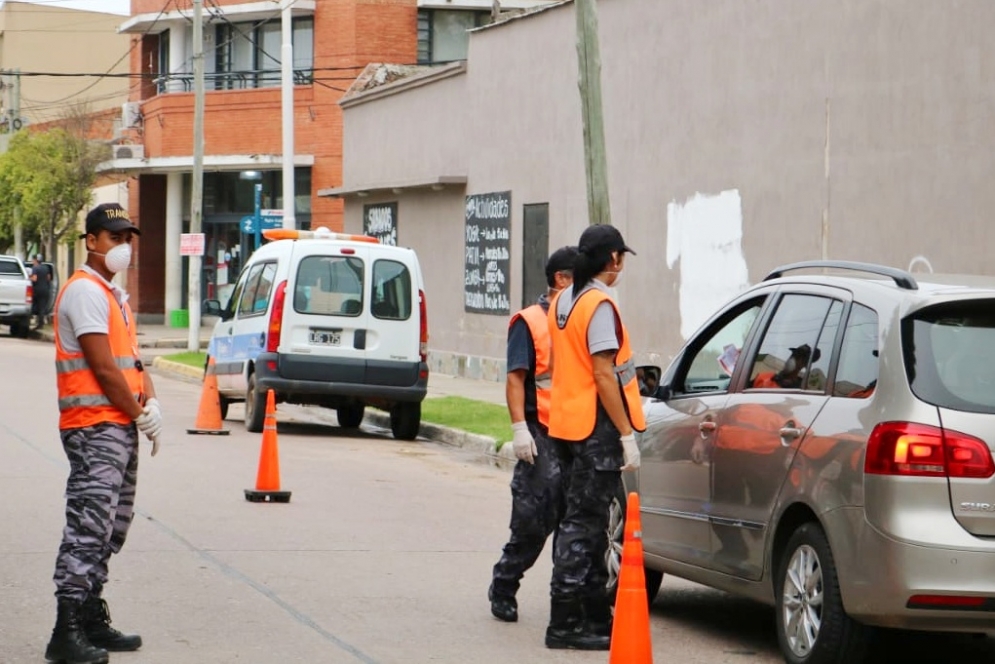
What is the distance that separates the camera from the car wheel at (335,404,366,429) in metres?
20.7

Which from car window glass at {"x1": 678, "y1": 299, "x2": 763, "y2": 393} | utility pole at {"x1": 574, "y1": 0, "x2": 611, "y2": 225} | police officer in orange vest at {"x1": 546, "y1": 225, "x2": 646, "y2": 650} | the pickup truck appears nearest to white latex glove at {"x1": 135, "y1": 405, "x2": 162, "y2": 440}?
police officer in orange vest at {"x1": 546, "y1": 225, "x2": 646, "y2": 650}

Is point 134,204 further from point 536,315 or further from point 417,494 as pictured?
point 536,315

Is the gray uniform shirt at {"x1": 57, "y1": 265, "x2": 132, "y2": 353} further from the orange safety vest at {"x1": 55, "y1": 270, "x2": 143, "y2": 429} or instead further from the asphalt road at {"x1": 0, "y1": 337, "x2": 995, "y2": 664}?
the asphalt road at {"x1": 0, "y1": 337, "x2": 995, "y2": 664}

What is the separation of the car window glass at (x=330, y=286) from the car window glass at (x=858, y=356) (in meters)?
11.7

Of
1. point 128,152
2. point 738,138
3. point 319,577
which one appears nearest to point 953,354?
point 319,577

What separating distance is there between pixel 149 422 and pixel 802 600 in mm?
2930

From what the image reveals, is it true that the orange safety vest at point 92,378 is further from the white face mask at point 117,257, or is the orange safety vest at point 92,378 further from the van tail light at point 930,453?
the van tail light at point 930,453

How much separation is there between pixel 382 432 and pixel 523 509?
12320 millimetres

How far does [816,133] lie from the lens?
1784 cm

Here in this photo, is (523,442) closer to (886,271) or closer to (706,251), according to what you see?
(886,271)

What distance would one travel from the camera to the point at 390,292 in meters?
18.8

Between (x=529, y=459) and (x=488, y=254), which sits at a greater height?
(x=488, y=254)

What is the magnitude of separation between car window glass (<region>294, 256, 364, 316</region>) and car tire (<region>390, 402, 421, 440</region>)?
1322 millimetres

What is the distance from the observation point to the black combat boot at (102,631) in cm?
745
